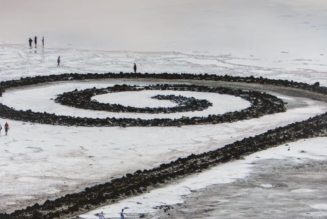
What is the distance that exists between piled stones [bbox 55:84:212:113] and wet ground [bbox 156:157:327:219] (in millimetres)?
13846

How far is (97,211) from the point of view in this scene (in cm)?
2195

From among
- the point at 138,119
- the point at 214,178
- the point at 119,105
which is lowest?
the point at 214,178

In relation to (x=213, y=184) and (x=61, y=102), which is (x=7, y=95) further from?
(x=213, y=184)

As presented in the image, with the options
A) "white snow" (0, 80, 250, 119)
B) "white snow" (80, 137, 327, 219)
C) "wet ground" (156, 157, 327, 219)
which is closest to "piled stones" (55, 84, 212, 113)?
"white snow" (0, 80, 250, 119)

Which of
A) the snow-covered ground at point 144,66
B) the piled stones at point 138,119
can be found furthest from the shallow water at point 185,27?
the piled stones at point 138,119

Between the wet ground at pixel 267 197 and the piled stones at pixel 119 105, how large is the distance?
13.8m

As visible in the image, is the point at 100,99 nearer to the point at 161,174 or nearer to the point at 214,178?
the point at 161,174

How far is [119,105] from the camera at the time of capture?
136ft

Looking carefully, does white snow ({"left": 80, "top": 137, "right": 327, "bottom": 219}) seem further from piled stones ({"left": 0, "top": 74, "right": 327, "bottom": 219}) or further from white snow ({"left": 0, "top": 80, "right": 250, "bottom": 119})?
white snow ({"left": 0, "top": 80, "right": 250, "bottom": 119})

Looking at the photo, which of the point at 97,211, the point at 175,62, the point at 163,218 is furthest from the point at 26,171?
the point at 175,62

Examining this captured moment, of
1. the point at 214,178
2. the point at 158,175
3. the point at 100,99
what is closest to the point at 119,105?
the point at 100,99

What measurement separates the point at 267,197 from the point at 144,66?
36.8m

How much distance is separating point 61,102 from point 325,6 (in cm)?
6721

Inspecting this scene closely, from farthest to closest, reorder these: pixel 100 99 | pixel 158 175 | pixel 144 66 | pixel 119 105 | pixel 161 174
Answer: pixel 144 66
pixel 100 99
pixel 119 105
pixel 161 174
pixel 158 175
